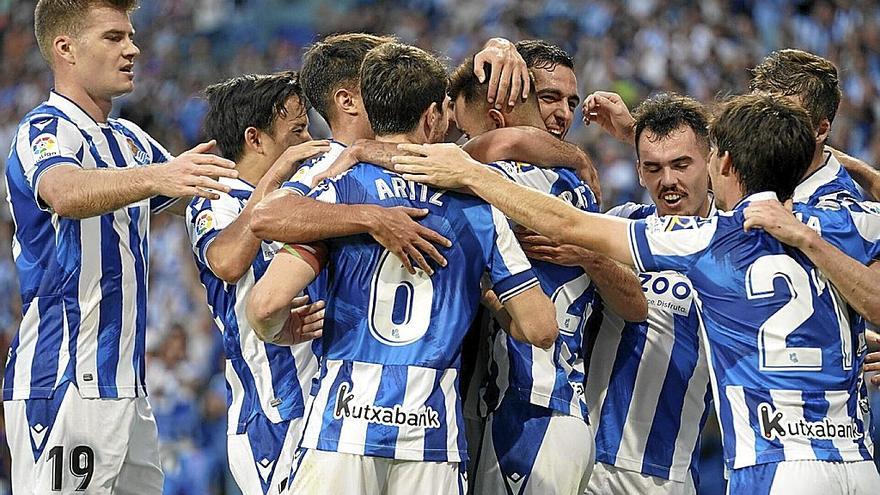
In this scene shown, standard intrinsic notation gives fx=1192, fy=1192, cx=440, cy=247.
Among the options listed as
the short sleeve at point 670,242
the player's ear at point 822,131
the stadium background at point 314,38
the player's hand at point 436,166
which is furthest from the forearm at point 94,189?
the stadium background at point 314,38

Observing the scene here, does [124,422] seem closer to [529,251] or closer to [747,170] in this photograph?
[529,251]

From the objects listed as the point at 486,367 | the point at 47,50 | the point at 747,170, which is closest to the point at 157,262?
the point at 47,50

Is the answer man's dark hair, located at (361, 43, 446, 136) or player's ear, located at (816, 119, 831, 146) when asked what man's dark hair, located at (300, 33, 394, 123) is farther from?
player's ear, located at (816, 119, 831, 146)

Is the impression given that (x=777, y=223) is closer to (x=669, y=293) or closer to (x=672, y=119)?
(x=669, y=293)

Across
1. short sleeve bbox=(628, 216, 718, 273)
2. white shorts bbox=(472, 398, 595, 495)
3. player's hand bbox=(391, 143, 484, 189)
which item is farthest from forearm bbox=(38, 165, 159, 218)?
short sleeve bbox=(628, 216, 718, 273)

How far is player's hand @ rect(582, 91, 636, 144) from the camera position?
6.10 m

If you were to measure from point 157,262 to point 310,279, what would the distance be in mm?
9650

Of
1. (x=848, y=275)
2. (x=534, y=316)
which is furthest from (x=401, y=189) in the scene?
(x=848, y=275)

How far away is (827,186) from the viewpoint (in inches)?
198

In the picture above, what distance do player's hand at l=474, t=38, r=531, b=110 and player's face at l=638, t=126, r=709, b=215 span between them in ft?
2.97

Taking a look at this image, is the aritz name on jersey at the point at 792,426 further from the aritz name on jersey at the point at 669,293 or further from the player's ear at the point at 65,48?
the player's ear at the point at 65,48

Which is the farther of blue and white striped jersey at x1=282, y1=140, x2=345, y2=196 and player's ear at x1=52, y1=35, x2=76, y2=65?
player's ear at x1=52, y1=35, x2=76, y2=65

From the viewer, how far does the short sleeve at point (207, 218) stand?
5.18 metres

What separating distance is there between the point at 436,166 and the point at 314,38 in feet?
38.2
